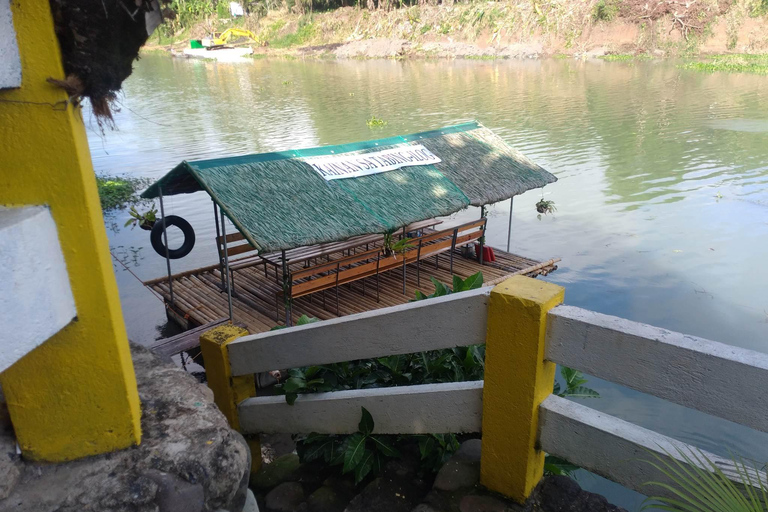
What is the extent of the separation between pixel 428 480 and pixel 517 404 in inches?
34.3

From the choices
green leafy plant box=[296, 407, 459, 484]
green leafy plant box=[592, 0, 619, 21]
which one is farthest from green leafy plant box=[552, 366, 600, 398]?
green leafy plant box=[592, 0, 619, 21]

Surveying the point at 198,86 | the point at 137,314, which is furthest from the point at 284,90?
the point at 137,314

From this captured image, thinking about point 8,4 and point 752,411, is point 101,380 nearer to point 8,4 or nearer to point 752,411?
point 8,4

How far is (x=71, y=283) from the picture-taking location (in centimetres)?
192

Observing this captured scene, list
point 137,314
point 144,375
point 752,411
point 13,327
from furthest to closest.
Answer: point 137,314, point 144,375, point 752,411, point 13,327

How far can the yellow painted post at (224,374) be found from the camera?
10.9 feet

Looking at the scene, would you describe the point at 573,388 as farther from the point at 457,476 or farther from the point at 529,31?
the point at 529,31

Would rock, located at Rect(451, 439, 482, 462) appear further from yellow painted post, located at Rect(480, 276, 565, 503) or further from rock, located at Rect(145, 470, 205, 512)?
rock, located at Rect(145, 470, 205, 512)

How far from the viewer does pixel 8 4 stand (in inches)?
66.9

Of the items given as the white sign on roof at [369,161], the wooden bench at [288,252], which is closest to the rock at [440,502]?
the wooden bench at [288,252]

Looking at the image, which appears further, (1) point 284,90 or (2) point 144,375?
(1) point 284,90

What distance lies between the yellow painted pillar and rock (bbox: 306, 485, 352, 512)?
1.15 metres

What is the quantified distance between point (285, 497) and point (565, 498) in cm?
155

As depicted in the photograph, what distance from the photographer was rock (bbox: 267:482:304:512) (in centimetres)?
316
